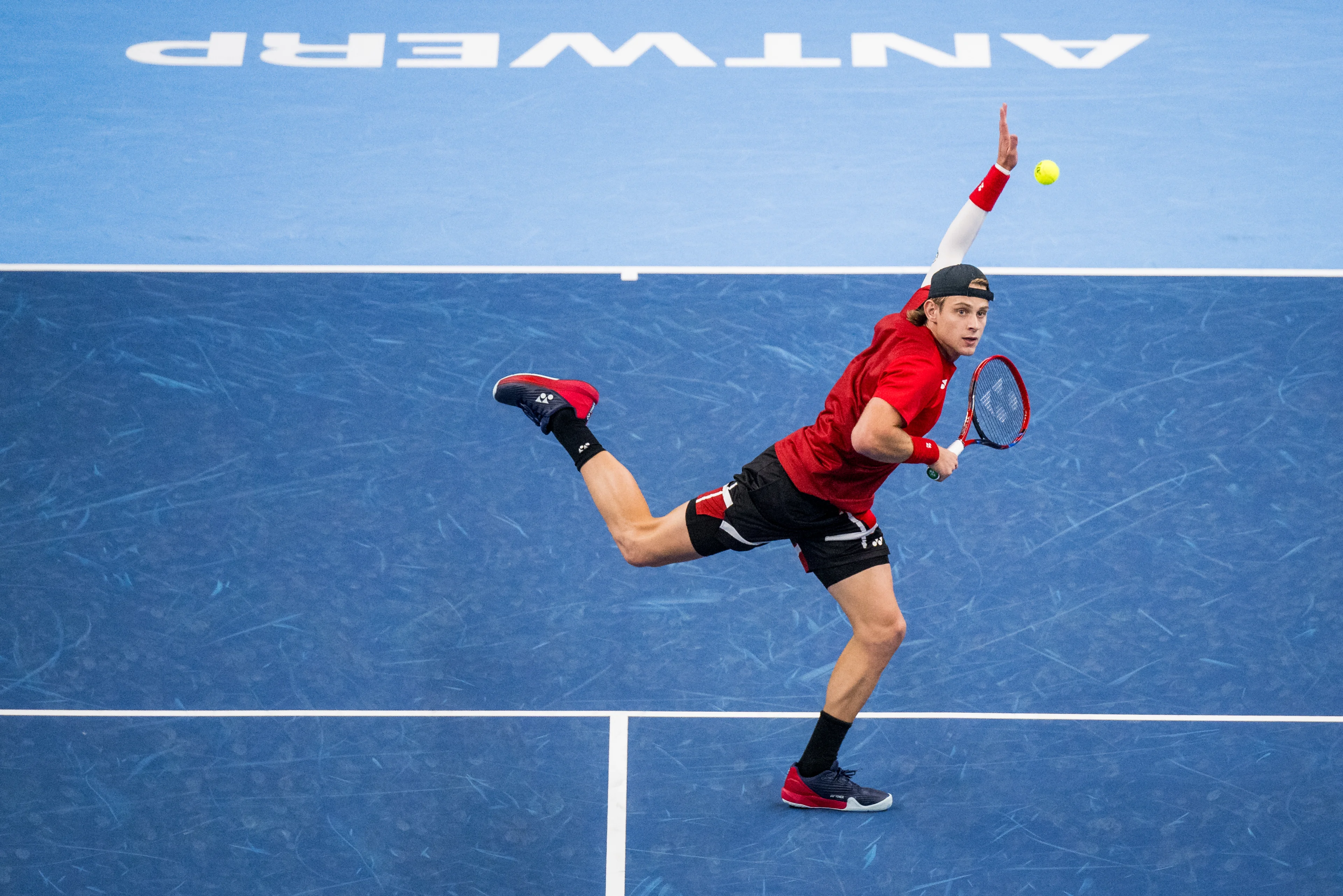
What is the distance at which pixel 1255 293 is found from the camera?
25.2ft

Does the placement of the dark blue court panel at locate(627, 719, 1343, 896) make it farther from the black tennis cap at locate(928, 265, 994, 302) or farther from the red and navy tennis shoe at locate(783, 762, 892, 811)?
the black tennis cap at locate(928, 265, 994, 302)

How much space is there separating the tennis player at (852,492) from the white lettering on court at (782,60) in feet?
15.4

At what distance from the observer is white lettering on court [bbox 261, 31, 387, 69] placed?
9938mm

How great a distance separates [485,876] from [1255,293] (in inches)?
207

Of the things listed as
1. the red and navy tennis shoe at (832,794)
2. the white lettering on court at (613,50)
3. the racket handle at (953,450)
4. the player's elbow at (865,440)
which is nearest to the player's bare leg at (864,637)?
the red and navy tennis shoe at (832,794)

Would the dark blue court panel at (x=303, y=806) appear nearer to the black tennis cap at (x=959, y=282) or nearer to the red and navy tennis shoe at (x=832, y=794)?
the red and navy tennis shoe at (x=832, y=794)

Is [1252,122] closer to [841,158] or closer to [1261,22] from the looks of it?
[1261,22]

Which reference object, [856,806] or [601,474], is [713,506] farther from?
[856,806]

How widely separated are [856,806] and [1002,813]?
56 centimetres

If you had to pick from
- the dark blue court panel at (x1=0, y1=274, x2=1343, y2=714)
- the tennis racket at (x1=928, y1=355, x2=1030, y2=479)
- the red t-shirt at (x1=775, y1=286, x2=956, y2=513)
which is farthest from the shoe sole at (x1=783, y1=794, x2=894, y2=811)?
the tennis racket at (x1=928, y1=355, x2=1030, y2=479)

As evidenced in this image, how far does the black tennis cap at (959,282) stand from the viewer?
489 cm

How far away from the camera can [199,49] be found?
1002 centimetres

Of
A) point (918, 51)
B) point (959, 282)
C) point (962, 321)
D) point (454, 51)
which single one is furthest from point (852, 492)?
point (454, 51)

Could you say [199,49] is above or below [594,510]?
above
